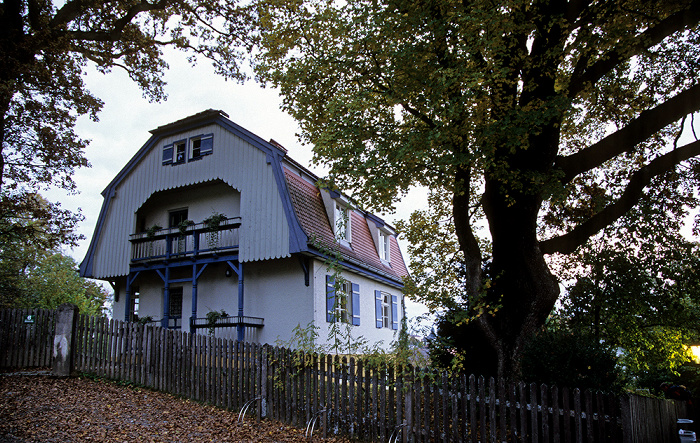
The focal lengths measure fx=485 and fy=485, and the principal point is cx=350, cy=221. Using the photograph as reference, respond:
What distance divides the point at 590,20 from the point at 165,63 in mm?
13909

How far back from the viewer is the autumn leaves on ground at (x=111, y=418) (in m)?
7.73

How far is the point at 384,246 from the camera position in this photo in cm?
2438

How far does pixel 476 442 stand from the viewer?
7168 millimetres

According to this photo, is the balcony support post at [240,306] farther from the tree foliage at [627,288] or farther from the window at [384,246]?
the tree foliage at [627,288]

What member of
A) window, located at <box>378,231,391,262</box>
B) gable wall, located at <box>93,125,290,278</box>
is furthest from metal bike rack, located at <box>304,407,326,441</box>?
window, located at <box>378,231,391,262</box>

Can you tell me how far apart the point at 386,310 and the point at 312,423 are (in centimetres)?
1448

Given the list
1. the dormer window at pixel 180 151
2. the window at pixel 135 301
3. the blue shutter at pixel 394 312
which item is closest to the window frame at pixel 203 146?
the dormer window at pixel 180 151

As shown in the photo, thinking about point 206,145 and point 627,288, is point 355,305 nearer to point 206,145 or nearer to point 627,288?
point 206,145

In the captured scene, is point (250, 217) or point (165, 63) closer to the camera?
point (250, 217)

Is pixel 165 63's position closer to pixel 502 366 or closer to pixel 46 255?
pixel 502 366

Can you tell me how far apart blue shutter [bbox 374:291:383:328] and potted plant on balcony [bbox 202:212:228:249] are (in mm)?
7780

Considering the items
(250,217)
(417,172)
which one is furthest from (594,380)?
(250,217)

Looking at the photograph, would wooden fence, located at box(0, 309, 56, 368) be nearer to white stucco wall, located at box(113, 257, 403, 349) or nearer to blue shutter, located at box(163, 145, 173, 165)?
white stucco wall, located at box(113, 257, 403, 349)

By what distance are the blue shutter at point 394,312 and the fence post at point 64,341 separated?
14346 mm
